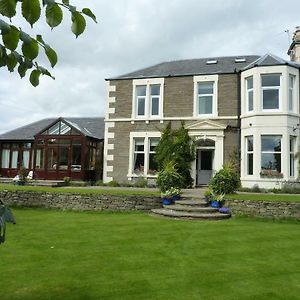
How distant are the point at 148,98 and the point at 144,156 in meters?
3.44

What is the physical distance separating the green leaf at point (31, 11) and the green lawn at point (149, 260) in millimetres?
4356

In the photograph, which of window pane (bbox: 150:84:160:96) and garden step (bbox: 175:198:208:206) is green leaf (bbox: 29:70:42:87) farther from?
window pane (bbox: 150:84:160:96)

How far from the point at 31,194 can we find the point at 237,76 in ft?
41.3

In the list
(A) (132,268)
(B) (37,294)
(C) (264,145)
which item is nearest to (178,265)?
(A) (132,268)

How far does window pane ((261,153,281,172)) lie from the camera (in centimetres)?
1889

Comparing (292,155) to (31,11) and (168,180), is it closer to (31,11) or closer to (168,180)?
(168,180)

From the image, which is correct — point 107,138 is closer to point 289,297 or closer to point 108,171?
point 108,171

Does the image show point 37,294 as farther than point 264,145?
No

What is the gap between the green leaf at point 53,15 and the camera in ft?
5.16

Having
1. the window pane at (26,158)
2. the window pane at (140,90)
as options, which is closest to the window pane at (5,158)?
the window pane at (26,158)

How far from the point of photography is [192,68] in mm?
22547

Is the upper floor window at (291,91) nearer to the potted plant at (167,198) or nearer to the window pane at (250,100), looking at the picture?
the window pane at (250,100)

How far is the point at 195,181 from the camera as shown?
20.8 m

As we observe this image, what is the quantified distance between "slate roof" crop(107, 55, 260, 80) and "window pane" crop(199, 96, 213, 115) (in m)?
1.42
